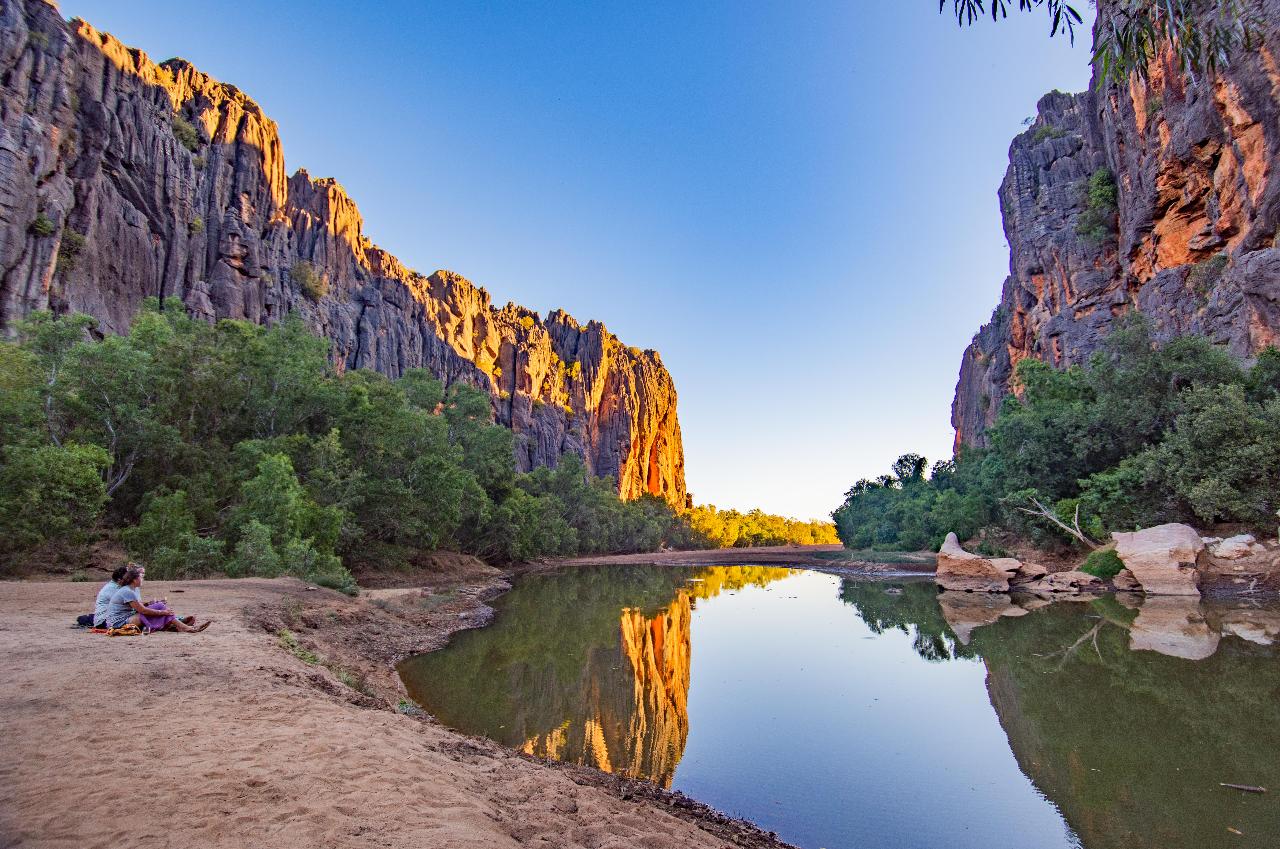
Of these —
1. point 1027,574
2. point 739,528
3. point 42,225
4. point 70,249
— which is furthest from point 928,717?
point 739,528

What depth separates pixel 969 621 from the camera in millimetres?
16922

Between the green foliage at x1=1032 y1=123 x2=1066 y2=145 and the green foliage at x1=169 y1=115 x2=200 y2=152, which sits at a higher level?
the green foliage at x1=1032 y1=123 x2=1066 y2=145

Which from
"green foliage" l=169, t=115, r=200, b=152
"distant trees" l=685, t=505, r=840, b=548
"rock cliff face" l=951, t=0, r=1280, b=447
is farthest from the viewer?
"distant trees" l=685, t=505, r=840, b=548

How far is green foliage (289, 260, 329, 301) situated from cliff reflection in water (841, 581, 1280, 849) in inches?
2471

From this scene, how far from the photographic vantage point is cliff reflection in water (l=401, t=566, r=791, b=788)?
7.74 m

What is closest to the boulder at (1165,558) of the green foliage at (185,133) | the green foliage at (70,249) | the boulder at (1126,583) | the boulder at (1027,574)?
the boulder at (1126,583)

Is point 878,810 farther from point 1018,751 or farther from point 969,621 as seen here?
point 969,621

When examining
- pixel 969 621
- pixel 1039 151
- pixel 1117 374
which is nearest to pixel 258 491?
pixel 969 621

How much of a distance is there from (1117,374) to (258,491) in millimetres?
31515

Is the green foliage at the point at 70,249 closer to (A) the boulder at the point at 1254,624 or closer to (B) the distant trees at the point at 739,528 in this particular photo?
(A) the boulder at the point at 1254,624

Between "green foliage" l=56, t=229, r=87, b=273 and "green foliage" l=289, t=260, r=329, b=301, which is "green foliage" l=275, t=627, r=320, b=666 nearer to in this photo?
"green foliage" l=56, t=229, r=87, b=273

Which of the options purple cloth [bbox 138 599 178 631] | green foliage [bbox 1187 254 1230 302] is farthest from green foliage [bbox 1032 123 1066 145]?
purple cloth [bbox 138 599 178 631]

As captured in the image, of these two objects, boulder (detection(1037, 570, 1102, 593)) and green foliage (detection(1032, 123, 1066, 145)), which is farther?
green foliage (detection(1032, 123, 1066, 145))

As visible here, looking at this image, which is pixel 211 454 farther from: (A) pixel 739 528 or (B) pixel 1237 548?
(A) pixel 739 528
